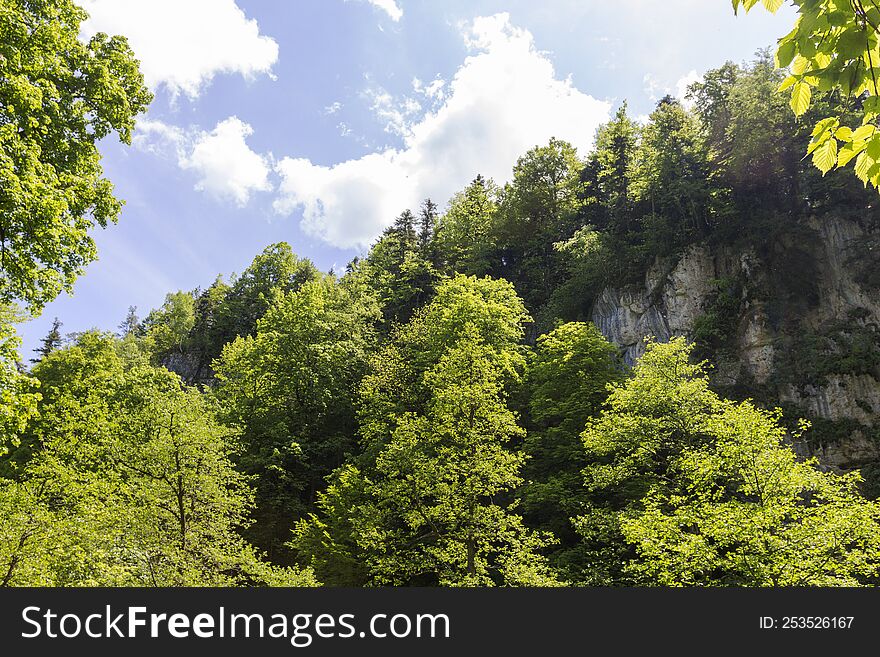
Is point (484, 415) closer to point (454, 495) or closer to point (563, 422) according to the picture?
point (454, 495)

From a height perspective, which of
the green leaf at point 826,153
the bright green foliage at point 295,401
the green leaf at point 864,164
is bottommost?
the green leaf at point 864,164

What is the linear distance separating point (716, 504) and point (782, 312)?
17346 mm

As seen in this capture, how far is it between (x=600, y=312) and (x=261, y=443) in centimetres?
2178

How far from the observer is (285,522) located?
24781 millimetres

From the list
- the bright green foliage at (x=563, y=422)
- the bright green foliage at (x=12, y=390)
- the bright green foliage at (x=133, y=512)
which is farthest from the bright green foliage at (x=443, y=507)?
the bright green foliage at (x=12, y=390)

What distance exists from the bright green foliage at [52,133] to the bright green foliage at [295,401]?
17.4 metres

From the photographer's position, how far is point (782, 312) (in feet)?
85.6

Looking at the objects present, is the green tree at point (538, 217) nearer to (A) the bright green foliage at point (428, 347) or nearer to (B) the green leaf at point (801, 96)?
(A) the bright green foliage at point (428, 347)

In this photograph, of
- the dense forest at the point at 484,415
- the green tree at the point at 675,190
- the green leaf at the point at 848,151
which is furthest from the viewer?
the green tree at the point at 675,190

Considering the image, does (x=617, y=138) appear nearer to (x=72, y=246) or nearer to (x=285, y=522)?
(x=285, y=522)

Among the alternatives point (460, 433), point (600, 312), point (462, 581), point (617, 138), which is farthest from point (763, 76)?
point (462, 581)

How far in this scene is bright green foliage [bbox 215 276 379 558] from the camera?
25672mm

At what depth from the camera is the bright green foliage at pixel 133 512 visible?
10.7 metres

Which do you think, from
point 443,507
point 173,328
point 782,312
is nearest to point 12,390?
point 443,507
